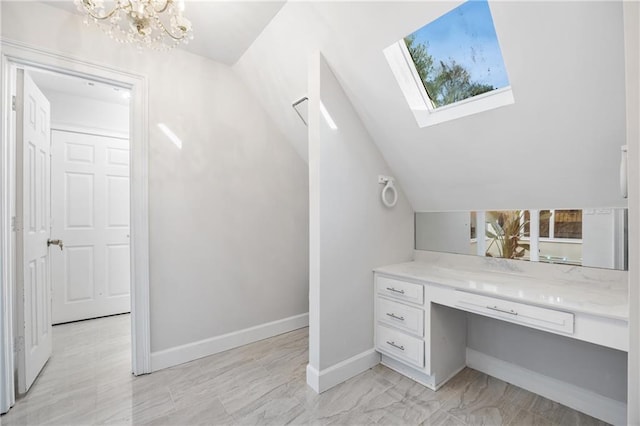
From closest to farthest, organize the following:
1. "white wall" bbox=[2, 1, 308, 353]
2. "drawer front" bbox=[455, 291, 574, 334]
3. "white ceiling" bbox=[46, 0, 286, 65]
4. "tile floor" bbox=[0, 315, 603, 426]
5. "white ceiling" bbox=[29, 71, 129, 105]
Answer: "drawer front" bbox=[455, 291, 574, 334] < "tile floor" bbox=[0, 315, 603, 426] < "white ceiling" bbox=[46, 0, 286, 65] < "white wall" bbox=[2, 1, 308, 353] < "white ceiling" bbox=[29, 71, 129, 105]

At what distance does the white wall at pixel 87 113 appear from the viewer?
312 centimetres

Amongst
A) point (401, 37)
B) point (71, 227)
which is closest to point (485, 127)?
point (401, 37)

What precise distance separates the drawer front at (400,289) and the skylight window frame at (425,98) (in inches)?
43.7

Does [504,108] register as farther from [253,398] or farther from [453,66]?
[253,398]

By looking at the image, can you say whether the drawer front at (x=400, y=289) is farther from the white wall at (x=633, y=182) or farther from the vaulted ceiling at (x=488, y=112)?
the white wall at (x=633, y=182)

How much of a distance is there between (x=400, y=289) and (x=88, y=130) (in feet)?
12.3

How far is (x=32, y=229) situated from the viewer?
6.47 ft

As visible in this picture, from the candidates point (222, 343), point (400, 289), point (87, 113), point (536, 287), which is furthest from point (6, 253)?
point (536, 287)

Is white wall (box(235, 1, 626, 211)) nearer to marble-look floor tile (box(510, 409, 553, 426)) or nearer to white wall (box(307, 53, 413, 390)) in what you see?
white wall (box(307, 53, 413, 390))

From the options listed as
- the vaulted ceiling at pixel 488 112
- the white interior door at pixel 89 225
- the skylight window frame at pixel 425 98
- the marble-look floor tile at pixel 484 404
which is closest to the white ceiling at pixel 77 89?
the white interior door at pixel 89 225

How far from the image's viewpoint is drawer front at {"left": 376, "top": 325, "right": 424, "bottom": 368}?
1.94 metres

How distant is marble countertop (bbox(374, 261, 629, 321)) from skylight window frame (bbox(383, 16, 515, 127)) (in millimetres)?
1039

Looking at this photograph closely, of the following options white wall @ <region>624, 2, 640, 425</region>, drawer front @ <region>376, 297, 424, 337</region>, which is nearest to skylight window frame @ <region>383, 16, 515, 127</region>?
white wall @ <region>624, 2, 640, 425</region>

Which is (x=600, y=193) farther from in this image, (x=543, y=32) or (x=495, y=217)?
(x=543, y=32)
